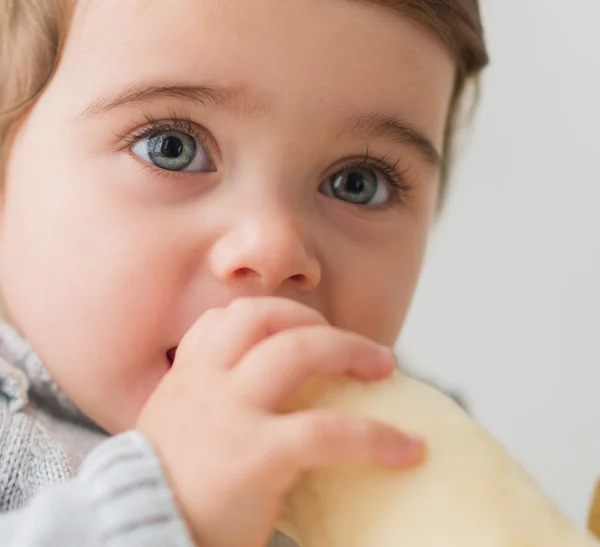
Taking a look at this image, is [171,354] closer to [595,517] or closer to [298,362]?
[298,362]

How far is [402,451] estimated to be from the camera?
1.41 ft

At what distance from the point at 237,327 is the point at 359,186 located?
0.23 m

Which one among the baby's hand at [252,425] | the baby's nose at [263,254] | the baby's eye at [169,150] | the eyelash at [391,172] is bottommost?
the baby's hand at [252,425]

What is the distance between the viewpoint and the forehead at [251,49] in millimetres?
565

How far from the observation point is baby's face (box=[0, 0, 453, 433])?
22.1 inches

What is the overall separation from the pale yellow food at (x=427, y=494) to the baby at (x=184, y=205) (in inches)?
1.0

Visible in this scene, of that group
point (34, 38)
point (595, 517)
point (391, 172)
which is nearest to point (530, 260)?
point (391, 172)

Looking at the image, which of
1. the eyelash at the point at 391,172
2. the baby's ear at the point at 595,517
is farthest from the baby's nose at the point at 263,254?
the baby's ear at the point at 595,517

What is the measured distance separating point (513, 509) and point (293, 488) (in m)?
0.13

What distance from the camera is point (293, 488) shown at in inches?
18.7

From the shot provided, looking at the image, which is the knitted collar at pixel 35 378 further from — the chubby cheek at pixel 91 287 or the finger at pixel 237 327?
the finger at pixel 237 327

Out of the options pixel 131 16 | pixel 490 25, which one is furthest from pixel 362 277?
pixel 490 25

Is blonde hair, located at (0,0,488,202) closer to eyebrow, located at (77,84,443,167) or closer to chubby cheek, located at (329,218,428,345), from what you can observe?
eyebrow, located at (77,84,443,167)

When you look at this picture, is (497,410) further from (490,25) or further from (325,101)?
(325,101)
